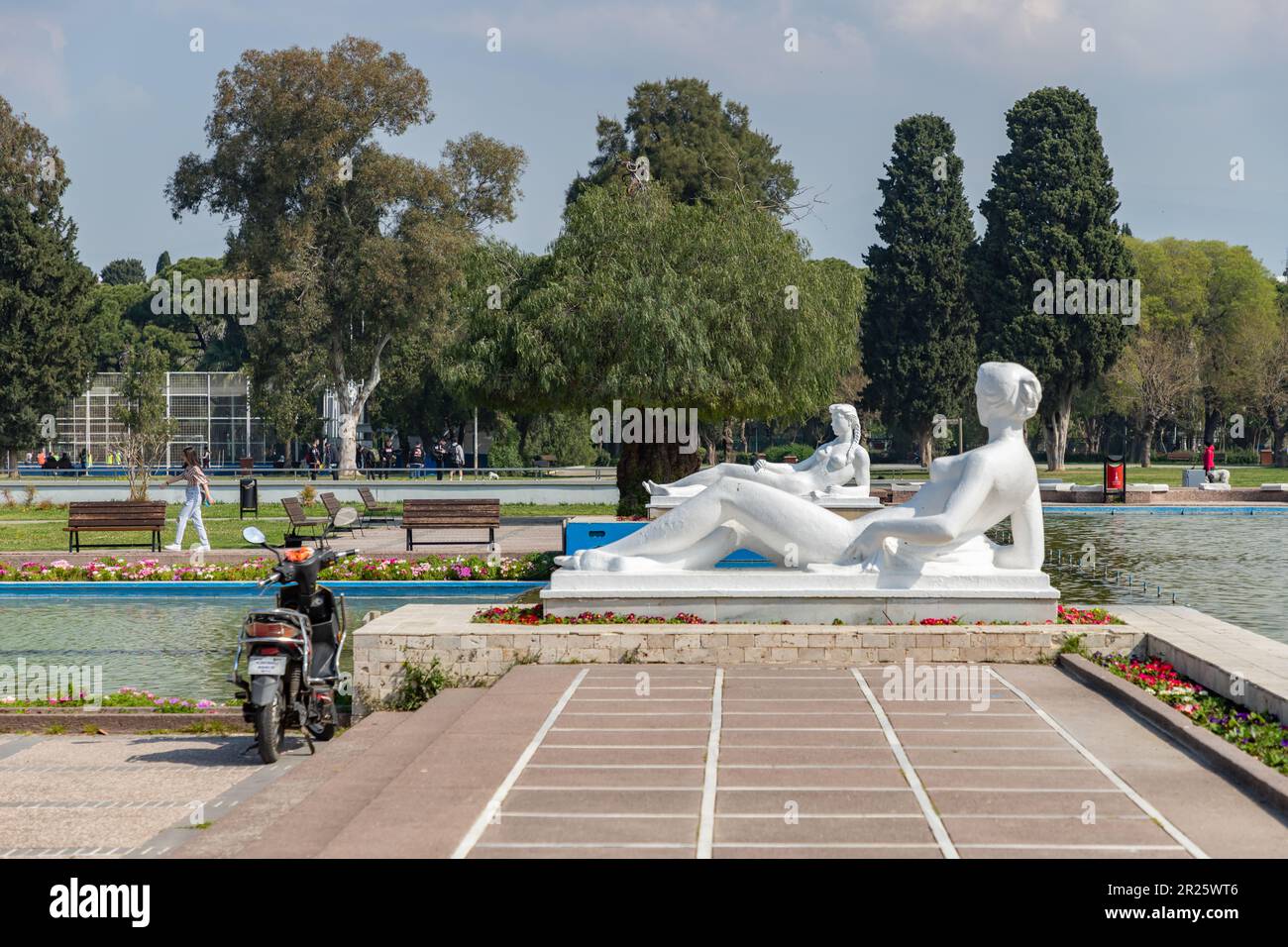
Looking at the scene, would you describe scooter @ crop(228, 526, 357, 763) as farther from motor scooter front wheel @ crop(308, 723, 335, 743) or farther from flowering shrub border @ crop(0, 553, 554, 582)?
flowering shrub border @ crop(0, 553, 554, 582)

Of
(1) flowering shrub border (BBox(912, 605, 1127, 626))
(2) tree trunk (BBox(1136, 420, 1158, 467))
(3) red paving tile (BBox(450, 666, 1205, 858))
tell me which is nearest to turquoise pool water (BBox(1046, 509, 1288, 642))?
(1) flowering shrub border (BBox(912, 605, 1127, 626))

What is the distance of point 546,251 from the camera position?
24.6m

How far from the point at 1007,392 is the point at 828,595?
1.85 m

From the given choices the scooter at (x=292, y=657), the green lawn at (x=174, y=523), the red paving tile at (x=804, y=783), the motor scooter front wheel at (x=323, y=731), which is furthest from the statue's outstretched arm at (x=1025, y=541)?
the green lawn at (x=174, y=523)

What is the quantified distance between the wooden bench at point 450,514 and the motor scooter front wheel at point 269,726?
11752mm

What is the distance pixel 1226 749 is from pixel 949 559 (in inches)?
134

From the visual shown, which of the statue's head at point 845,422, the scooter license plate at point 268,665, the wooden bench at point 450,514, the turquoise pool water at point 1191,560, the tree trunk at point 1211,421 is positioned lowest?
the turquoise pool water at point 1191,560

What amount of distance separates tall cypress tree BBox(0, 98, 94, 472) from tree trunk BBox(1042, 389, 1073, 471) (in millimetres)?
35148

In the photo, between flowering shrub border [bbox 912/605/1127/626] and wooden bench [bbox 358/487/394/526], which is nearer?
flowering shrub border [bbox 912/605/1127/626]

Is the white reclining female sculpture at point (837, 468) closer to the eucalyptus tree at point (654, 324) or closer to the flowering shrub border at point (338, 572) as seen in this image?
the flowering shrub border at point (338, 572)

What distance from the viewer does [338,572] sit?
1593cm

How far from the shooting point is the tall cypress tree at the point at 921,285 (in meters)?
51.2

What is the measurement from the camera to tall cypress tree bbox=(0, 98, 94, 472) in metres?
42.5
